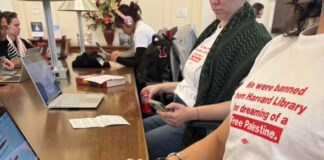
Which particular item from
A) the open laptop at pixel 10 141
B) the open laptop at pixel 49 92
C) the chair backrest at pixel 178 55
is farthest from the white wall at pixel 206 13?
the open laptop at pixel 10 141

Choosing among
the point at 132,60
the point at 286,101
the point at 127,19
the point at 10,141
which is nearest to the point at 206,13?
the point at 127,19

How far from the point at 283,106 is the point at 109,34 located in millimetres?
3079

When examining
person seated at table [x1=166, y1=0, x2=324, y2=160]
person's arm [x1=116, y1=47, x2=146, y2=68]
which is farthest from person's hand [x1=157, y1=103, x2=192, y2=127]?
person's arm [x1=116, y1=47, x2=146, y2=68]

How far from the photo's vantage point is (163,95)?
1.48 m

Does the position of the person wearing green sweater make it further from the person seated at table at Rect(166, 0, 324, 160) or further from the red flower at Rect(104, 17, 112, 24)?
the red flower at Rect(104, 17, 112, 24)

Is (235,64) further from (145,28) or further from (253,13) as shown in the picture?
(145,28)

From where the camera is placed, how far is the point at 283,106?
517 mm

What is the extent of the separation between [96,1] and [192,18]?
4.68 feet

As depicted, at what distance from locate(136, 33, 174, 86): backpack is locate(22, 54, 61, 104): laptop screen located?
2.47ft

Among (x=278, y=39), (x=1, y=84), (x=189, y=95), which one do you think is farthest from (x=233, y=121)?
(x=1, y=84)

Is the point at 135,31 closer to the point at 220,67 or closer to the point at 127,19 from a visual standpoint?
the point at 127,19

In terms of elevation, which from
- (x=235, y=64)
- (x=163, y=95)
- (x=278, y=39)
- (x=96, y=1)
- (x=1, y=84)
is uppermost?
(x=96, y=1)

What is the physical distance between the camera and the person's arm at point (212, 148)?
73 cm

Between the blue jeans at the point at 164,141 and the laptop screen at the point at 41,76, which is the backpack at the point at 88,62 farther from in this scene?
the blue jeans at the point at 164,141
